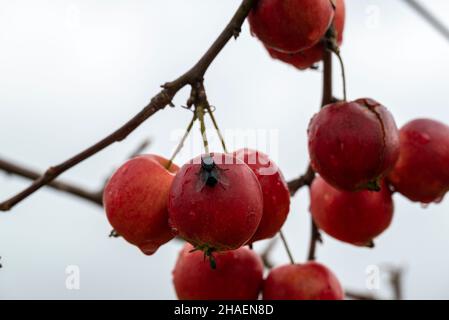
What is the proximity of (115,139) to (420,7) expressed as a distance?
3.43 ft

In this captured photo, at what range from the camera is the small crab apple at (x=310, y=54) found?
1992 mm

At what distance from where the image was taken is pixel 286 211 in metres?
1.52

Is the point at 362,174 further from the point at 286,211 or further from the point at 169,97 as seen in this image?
the point at 169,97

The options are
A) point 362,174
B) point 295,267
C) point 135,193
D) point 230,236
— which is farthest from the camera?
point 295,267

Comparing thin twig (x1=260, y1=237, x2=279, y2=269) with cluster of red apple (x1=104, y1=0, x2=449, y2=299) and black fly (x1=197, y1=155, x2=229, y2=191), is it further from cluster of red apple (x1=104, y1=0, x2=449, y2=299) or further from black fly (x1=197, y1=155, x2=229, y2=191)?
black fly (x1=197, y1=155, x2=229, y2=191)

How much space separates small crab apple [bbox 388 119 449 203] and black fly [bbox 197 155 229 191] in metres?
0.76

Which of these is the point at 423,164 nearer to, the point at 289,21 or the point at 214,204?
the point at 289,21

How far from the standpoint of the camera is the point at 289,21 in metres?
1.63

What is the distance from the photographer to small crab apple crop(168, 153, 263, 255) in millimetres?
1319

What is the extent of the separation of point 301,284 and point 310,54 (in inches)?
24.7

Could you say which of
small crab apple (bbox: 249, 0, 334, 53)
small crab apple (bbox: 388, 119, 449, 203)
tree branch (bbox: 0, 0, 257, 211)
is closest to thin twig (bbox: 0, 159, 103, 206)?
tree branch (bbox: 0, 0, 257, 211)

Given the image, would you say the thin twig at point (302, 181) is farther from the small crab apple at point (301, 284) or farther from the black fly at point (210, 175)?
the black fly at point (210, 175)

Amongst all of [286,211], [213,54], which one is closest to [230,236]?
[286,211]

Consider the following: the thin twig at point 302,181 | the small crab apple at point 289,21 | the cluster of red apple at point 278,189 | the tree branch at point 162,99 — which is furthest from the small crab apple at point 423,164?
the tree branch at point 162,99
